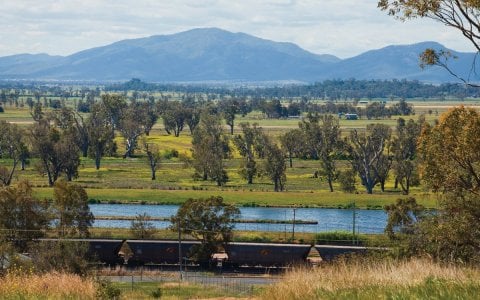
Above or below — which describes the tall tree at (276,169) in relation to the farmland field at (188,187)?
above

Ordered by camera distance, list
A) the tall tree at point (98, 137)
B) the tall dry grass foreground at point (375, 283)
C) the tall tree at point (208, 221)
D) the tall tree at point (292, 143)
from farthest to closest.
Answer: the tall tree at point (292, 143) < the tall tree at point (98, 137) < the tall tree at point (208, 221) < the tall dry grass foreground at point (375, 283)

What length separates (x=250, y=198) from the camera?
79.9 metres

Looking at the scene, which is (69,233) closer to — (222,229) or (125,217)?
(222,229)

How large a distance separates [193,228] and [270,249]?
509 centimetres

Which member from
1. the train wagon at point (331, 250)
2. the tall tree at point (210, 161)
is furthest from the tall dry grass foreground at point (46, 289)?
the tall tree at point (210, 161)

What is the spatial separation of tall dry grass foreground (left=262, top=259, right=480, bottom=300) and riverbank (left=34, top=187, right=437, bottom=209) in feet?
196

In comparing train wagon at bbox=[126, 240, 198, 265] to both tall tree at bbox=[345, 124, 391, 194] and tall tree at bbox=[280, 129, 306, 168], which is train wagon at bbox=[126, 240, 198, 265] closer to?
tall tree at bbox=[345, 124, 391, 194]

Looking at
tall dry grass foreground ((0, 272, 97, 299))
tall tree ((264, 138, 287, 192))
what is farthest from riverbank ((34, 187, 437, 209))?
tall dry grass foreground ((0, 272, 97, 299))

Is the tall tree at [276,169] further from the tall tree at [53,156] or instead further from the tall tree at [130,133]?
the tall tree at [130,133]

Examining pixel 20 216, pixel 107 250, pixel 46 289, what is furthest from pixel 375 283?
pixel 20 216

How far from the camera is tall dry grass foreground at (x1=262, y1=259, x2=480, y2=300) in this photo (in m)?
14.6

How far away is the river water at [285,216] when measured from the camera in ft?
212

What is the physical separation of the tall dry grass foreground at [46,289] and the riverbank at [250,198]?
5898 centimetres

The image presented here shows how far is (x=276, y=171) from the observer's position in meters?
88.7
